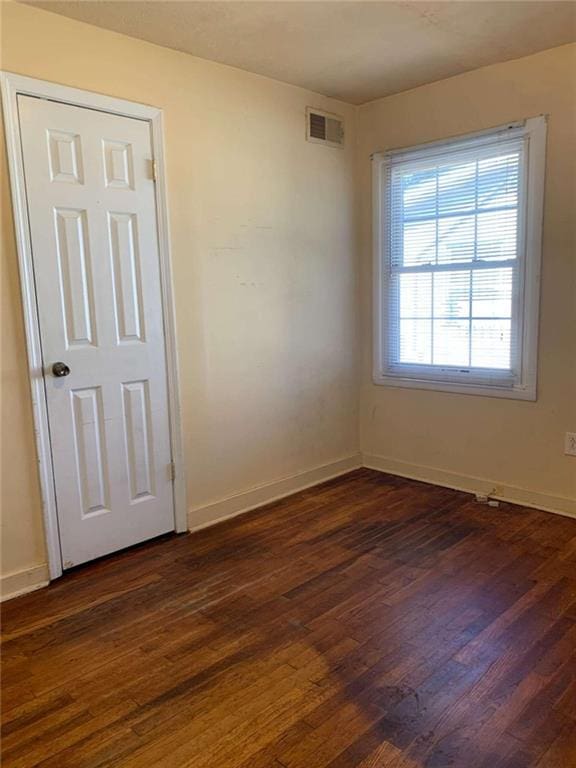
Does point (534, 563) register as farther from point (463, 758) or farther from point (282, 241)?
point (282, 241)

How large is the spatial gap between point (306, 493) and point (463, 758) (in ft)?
7.18

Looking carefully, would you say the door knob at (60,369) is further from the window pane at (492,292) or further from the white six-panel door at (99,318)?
the window pane at (492,292)

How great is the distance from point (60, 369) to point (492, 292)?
247cm

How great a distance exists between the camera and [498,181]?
3240 millimetres

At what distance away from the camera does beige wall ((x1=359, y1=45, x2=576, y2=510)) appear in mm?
3018

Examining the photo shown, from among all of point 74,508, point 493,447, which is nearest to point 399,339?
point 493,447

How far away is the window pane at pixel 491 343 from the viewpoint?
3324 mm

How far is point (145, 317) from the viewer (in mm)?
2848

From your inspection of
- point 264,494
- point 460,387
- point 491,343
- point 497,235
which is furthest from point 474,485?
point 497,235

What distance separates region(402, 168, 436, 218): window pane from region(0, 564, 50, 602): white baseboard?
3001 millimetres

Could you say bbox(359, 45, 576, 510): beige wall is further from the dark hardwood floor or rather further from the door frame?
the door frame

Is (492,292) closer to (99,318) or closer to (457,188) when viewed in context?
(457,188)

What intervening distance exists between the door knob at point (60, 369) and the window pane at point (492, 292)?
2.39 meters

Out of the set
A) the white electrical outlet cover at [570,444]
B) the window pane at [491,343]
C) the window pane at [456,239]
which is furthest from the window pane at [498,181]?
the white electrical outlet cover at [570,444]
